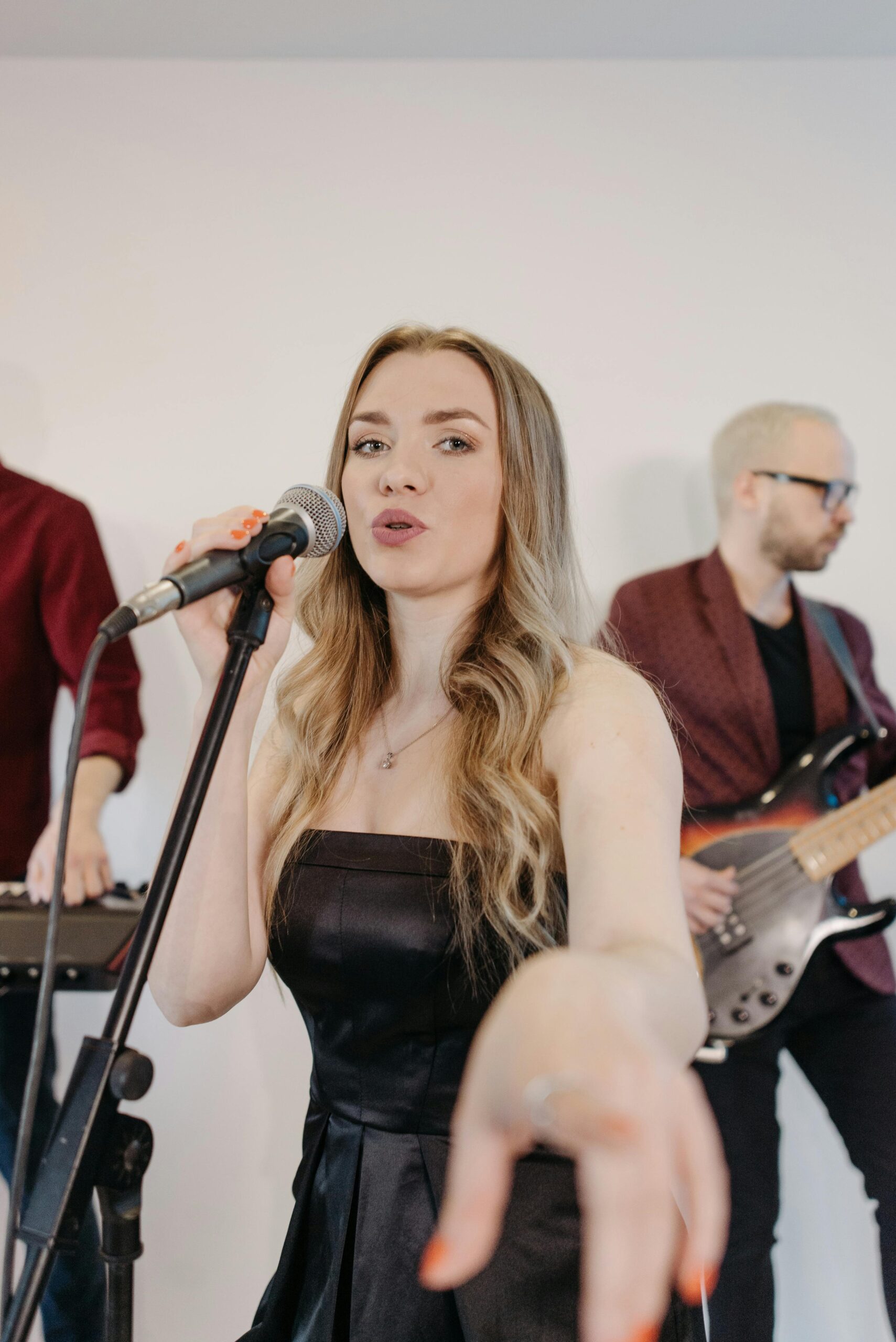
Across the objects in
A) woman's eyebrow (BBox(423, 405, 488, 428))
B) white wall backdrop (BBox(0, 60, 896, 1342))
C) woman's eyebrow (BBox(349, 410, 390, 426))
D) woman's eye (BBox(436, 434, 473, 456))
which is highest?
white wall backdrop (BBox(0, 60, 896, 1342))

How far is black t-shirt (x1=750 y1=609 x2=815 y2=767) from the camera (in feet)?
7.60

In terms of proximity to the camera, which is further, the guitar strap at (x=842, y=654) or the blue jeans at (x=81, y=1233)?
the guitar strap at (x=842, y=654)

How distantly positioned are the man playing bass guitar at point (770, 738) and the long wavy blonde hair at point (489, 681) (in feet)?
1.94

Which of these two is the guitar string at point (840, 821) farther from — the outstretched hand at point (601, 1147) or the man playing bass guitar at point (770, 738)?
the outstretched hand at point (601, 1147)

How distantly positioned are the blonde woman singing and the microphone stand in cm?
23

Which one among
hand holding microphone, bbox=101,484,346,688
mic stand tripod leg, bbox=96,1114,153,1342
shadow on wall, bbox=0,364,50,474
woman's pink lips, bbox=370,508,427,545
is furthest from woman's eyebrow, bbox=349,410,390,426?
shadow on wall, bbox=0,364,50,474

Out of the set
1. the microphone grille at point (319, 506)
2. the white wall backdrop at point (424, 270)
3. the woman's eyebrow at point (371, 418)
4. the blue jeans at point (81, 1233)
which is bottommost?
the blue jeans at point (81, 1233)

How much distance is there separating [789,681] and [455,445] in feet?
3.98

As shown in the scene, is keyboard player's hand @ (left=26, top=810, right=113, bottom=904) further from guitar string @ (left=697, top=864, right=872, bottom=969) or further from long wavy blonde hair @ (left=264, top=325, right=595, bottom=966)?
guitar string @ (left=697, top=864, right=872, bottom=969)

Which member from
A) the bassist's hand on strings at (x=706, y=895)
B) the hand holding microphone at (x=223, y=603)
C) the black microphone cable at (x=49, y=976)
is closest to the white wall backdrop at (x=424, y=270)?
the bassist's hand on strings at (x=706, y=895)

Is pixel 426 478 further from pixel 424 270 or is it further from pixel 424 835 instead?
pixel 424 270

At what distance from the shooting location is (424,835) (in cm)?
132

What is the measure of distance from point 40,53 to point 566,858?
267 cm

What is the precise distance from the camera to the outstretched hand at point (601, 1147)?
457 millimetres
